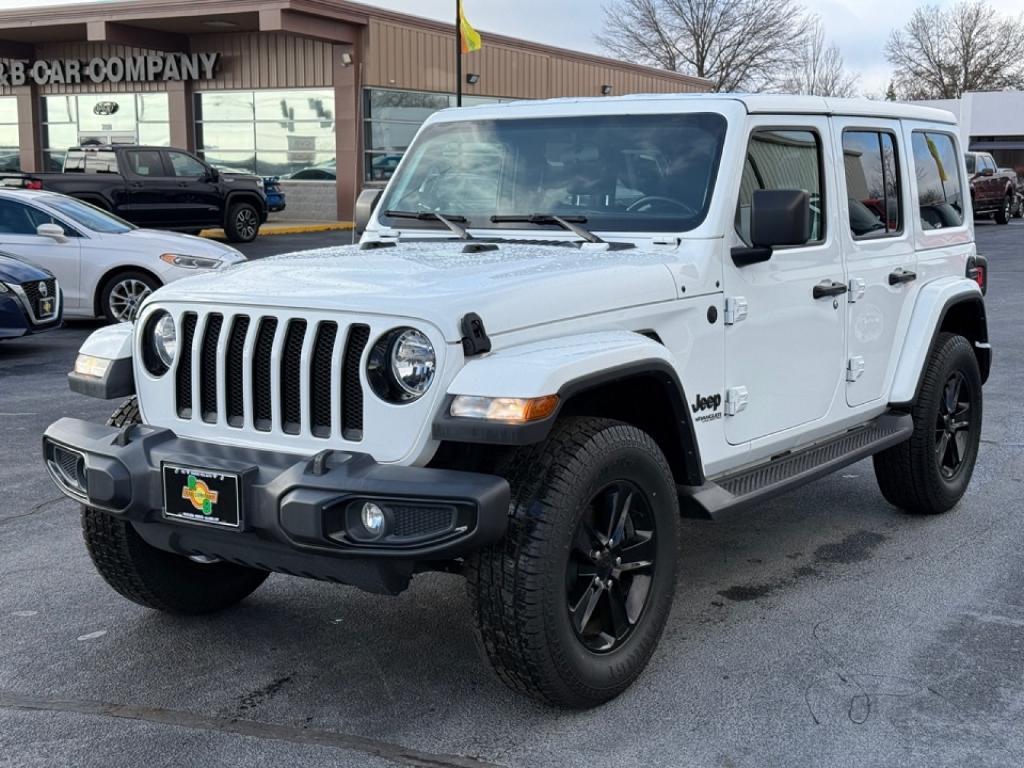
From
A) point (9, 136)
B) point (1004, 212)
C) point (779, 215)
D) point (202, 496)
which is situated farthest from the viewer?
point (9, 136)

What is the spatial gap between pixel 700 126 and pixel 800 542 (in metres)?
2.05

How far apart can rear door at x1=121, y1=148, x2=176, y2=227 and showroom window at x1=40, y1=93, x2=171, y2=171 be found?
1063 cm

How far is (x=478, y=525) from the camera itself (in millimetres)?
3271

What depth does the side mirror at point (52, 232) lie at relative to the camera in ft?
41.8

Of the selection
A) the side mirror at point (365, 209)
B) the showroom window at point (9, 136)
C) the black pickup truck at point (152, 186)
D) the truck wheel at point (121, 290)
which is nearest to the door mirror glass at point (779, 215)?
the side mirror at point (365, 209)

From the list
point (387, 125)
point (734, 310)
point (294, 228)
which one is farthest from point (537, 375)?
point (387, 125)

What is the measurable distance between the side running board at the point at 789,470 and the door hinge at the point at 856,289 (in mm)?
587

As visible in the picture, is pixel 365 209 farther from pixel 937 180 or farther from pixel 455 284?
pixel 937 180

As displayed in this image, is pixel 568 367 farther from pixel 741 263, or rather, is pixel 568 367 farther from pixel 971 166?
pixel 971 166

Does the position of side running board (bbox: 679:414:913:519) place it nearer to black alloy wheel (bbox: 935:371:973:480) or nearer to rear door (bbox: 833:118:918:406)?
rear door (bbox: 833:118:918:406)

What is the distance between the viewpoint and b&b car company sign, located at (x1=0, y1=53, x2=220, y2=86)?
102 feet

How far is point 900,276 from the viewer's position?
18.3ft

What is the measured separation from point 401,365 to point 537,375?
0.40 m

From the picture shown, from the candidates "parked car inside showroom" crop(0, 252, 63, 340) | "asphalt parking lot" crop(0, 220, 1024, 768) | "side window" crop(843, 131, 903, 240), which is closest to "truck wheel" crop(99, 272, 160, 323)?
"parked car inside showroom" crop(0, 252, 63, 340)
